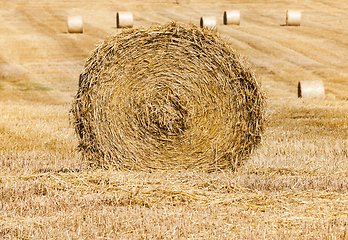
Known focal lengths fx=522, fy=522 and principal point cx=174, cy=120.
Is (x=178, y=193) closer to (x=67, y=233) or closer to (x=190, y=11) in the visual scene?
(x=67, y=233)

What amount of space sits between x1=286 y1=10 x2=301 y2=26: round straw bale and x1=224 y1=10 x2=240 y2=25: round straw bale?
2.32 meters

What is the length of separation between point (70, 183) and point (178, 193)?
129 cm

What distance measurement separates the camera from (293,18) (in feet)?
79.2

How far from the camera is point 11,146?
8461 millimetres

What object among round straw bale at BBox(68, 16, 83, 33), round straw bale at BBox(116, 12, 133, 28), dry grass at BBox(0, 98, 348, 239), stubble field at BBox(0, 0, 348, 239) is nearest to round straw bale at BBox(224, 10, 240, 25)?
round straw bale at BBox(116, 12, 133, 28)

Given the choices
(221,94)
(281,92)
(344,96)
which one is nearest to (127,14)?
(281,92)

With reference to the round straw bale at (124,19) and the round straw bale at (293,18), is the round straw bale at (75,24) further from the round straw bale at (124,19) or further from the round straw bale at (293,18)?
the round straw bale at (293,18)

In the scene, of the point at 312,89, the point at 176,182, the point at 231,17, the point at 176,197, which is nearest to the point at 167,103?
the point at 176,182

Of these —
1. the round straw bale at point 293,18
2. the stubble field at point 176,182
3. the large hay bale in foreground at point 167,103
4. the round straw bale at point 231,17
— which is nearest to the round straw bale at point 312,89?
the stubble field at point 176,182

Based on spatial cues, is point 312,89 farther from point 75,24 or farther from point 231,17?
point 75,24

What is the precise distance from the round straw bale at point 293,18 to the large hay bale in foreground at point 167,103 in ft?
59.6

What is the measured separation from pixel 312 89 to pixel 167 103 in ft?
27.7

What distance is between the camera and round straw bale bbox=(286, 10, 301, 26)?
24.0 metres

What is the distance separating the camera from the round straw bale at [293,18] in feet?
78.7
